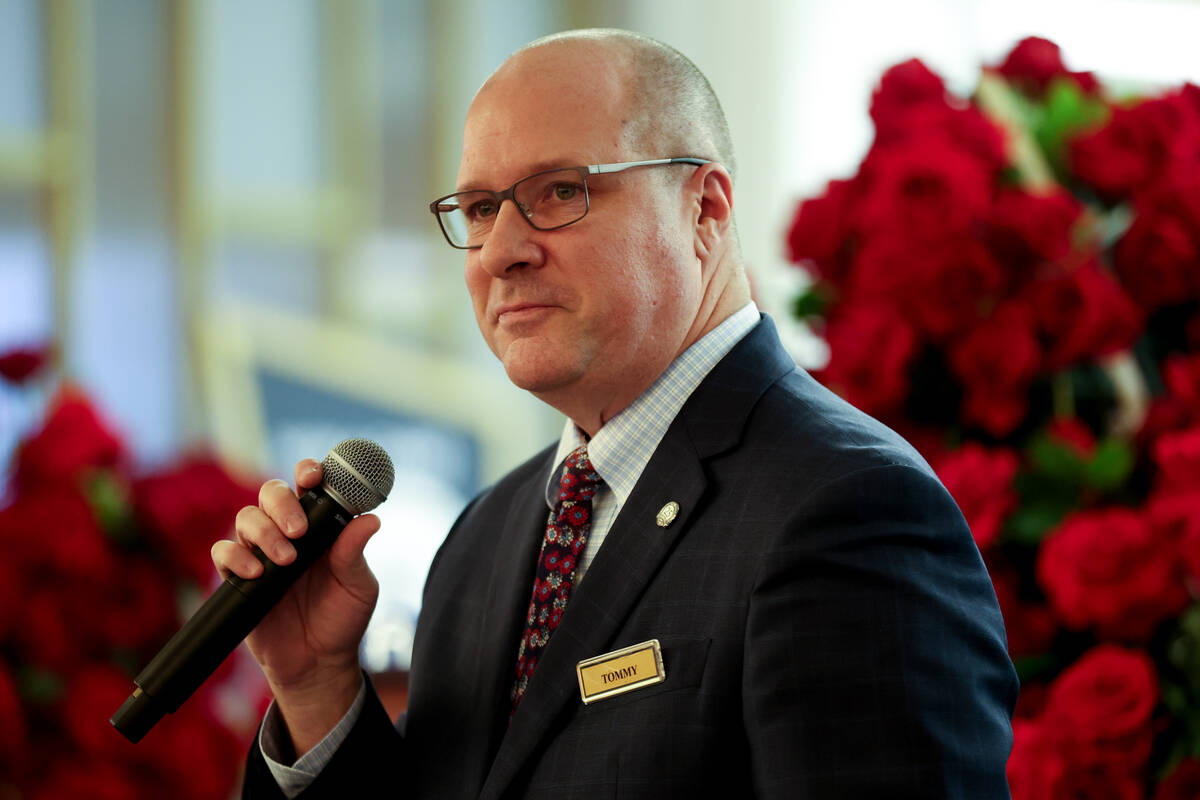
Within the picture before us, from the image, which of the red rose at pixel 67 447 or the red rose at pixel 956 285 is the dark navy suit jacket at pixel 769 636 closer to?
the red rose at pixel 956 285

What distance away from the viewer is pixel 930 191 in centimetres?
193

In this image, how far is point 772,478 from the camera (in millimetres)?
1348

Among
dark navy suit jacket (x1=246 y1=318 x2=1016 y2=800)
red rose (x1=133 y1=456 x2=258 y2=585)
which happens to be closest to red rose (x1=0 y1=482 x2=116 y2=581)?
red rose (x1=133 y1=456 x2=258 y2=585)

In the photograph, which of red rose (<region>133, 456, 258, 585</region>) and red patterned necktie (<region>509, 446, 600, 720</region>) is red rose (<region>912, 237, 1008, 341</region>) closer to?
red patterned necktie (<region>509, 446, 600, 720</region>)

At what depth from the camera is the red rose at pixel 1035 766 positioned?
1704mm

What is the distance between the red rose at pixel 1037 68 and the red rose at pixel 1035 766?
1.05 meters

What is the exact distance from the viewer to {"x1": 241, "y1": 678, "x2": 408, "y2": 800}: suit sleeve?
5.22 ft

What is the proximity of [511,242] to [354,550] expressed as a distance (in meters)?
0.40

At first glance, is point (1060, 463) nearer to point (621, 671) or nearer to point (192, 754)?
point (621, 671)

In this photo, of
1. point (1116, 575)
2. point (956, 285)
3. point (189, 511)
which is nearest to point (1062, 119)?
point (956, 285)

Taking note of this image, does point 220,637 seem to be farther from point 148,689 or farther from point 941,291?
point 941,291

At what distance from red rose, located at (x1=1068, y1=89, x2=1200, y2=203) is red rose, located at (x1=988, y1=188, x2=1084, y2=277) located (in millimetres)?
83

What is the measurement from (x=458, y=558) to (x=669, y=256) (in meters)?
0.54

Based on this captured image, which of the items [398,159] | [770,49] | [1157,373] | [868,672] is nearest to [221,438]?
[398,159]
